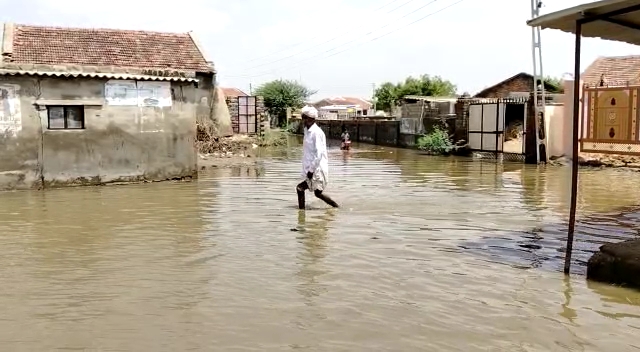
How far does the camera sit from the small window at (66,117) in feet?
42.9

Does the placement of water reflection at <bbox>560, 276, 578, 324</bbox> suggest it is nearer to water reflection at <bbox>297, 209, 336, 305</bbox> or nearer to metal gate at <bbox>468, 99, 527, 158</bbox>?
water reflection at <bbox>297, 209, 336, 305</bbox>

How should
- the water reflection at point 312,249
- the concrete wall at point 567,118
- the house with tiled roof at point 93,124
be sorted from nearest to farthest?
the water reflection at point 312,249, the house with tiled roof at point 93,124, the concrete wall at point 567,118

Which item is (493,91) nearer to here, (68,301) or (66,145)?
(66,145)

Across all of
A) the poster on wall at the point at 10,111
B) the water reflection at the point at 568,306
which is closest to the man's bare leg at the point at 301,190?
the water reflection at the point at 568,306

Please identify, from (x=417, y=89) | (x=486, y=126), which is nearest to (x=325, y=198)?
(x=486, y=126)

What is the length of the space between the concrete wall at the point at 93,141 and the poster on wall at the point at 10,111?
0.07 meters

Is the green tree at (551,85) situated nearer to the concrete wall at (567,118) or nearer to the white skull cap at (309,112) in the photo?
the concrete wall at (567,118)

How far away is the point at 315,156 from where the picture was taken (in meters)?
9.33

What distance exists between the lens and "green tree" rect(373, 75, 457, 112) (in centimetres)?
5494

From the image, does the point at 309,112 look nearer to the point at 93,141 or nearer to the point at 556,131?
the point at 93,141

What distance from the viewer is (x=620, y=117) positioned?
664 inches

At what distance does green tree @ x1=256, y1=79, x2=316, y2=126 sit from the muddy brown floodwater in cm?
5105

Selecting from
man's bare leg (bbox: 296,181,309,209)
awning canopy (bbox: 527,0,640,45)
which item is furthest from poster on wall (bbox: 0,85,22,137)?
awning canopy (bbox: 527,0,640,45)

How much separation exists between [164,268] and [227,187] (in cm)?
743
